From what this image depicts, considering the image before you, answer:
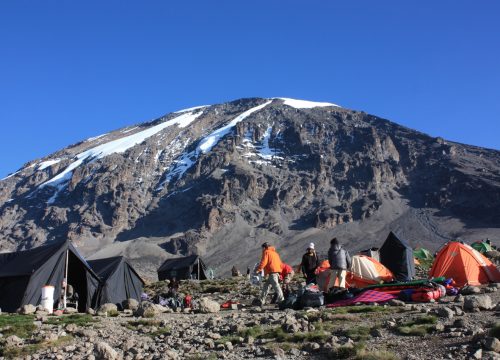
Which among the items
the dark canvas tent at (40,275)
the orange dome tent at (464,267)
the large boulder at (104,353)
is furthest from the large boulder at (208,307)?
the orange dome tent at (464,267)

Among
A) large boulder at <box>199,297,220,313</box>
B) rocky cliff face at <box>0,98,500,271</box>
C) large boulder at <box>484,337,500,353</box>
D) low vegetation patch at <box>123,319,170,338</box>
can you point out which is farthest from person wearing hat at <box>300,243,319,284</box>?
rocky cliff face at <box>0,98,500,271</box>

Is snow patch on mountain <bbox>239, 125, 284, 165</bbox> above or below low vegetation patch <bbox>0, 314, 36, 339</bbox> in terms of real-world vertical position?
above

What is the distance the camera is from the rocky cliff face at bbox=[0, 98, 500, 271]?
126 m

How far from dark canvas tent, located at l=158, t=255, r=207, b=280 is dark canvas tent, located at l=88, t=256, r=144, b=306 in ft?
83.6

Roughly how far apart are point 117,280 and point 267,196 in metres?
134

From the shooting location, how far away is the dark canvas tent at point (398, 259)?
24.8 metres

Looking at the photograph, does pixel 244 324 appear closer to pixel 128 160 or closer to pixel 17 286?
pixel 17 286

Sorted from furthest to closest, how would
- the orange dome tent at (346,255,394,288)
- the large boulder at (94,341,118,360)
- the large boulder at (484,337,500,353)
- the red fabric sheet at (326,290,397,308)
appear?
1. the orange dome tent at (346,255,394,288)
2. the red fabric sheet at (326,290,397,308)
3. the large boulder at (94,341,118,360)
4. the large boulder at (484,337,500,353)

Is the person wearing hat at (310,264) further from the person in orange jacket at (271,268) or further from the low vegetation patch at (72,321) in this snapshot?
the low vegetation patch at (72,321)

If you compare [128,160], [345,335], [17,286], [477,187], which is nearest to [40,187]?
[128,160]

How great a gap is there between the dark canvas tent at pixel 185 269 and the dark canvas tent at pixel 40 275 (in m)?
29.3

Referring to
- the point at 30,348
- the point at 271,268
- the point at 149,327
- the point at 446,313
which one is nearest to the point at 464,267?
the point at 271,268

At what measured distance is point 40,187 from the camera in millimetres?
189250

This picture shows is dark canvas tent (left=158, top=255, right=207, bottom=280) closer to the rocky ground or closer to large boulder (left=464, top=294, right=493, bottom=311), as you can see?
the rocky ground
